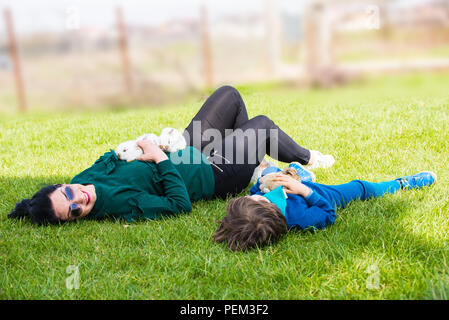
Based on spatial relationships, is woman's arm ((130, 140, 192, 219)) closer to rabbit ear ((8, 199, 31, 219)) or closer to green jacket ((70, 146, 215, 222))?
green jacket ((70, 146, 215, 222))

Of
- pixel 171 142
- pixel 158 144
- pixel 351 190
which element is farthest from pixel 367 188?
pixel 158 144

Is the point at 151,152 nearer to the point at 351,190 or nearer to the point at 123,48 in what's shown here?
the point at 351,190

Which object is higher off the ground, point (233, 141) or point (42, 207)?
point (233, 141)

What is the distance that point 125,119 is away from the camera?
6043 mm

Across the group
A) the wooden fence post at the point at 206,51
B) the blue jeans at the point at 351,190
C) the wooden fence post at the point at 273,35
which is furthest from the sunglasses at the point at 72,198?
the wooden fence post at the point at 206,51

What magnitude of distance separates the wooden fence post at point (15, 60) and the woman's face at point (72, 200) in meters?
6.90

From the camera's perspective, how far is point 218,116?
3.70 meters

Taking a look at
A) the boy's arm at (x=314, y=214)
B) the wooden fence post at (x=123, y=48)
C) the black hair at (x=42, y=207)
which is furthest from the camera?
the wooden fence post at (x=123, y=48)

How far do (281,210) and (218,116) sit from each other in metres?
1.31

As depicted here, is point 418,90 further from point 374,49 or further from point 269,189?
point 269,189

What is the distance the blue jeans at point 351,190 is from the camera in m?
2.99

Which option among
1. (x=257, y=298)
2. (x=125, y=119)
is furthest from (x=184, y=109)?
(x=257, y=298)

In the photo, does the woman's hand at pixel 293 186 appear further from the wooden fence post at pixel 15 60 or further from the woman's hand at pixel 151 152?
the wooden fence post at pixel 15 60
